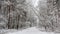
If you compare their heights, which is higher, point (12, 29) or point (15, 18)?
point (15, 18)

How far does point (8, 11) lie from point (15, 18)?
0.23m

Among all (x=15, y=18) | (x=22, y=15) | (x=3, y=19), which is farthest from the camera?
(x=22, y=15)

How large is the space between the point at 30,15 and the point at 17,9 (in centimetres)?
37

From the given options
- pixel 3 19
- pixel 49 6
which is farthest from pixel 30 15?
pixel 3 19

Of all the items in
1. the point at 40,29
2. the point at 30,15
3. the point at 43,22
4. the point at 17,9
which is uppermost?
the point at 17,9

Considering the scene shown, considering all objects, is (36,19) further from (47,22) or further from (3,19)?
(3,19)

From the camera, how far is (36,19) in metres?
2.18

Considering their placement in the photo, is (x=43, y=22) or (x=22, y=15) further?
(x=22, y=15)

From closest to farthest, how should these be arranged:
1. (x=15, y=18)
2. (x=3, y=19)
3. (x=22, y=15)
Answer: (x=3, y=19) → (x=15, y=18) → (x=22, y=15)

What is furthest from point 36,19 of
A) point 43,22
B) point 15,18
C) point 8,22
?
point 8,22

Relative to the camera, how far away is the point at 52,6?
211 cm

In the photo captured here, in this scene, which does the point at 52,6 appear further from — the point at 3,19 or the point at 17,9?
the point at 3,19

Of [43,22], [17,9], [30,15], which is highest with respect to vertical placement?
[17,9]

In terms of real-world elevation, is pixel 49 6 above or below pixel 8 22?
above
